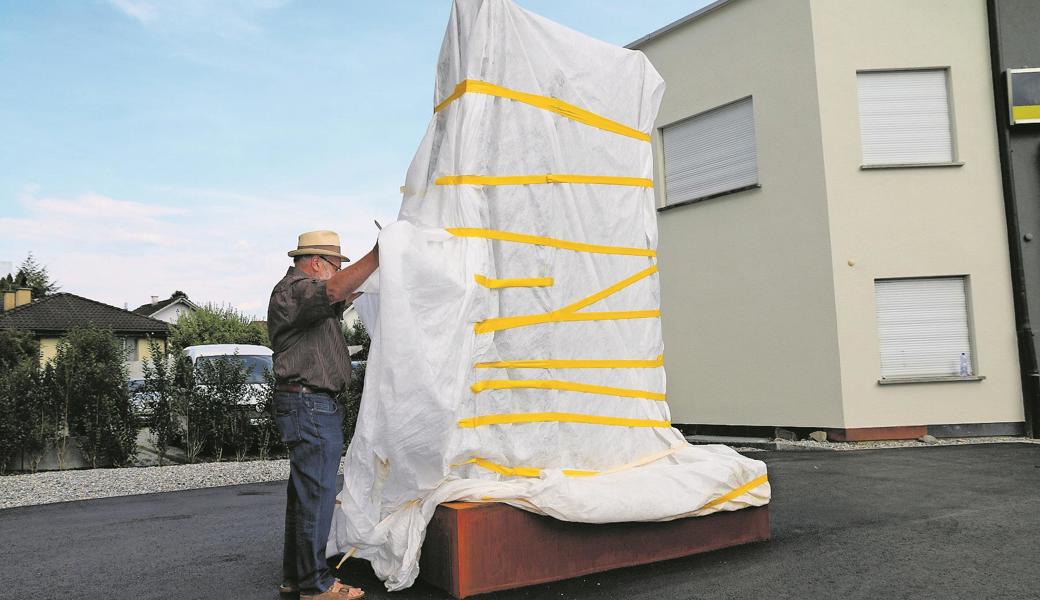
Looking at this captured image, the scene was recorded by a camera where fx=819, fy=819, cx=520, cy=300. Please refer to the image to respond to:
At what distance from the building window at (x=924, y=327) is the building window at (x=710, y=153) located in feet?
8.50

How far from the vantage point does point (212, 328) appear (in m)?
37.8

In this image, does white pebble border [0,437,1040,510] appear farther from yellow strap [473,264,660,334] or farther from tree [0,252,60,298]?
tree [0,252,60,298]

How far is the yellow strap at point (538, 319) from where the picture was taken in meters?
4.20

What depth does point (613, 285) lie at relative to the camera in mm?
4695

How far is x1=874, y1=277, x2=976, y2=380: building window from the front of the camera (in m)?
11.2

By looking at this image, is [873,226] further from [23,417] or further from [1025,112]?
[23,417]

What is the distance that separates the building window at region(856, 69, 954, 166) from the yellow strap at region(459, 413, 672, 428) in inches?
333

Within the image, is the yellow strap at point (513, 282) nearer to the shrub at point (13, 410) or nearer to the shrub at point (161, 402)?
the shrub at point (161, 402)

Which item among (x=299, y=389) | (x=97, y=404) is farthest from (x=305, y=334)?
(x=97, y=404)

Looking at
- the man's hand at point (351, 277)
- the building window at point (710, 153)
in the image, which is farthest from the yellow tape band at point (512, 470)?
the building window at point (710, 153)

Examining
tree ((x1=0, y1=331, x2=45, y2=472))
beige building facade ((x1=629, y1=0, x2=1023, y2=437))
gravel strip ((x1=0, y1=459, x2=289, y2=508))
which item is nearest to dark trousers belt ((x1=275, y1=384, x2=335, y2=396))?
gravel strip ((x1=0, y1=459, x2=289, y2=508))

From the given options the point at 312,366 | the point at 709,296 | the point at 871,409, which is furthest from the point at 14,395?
the point at 871,409

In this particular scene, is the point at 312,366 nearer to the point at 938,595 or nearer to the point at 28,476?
the point at 938,595

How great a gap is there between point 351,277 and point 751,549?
2.67 m
